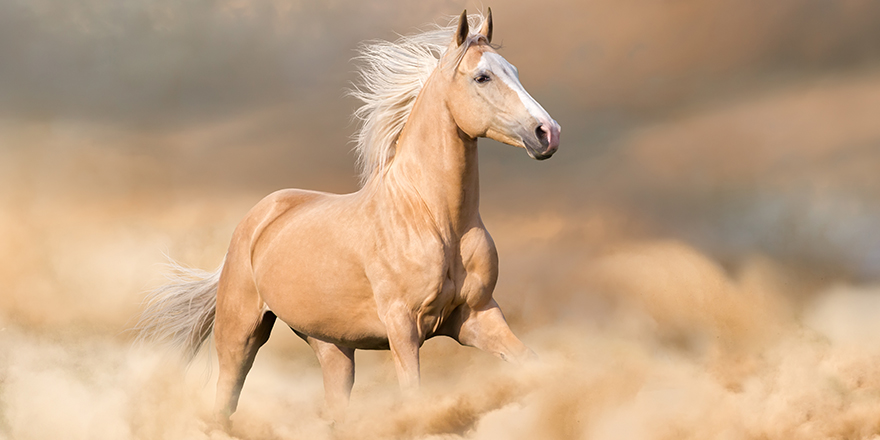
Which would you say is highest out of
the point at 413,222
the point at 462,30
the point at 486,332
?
the point at 462,30

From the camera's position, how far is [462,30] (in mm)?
5461

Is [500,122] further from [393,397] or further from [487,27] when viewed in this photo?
[393,397]

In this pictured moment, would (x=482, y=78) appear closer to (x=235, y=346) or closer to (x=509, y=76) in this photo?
(x=509, y=76)

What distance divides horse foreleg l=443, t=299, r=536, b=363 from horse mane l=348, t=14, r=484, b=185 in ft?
3.86

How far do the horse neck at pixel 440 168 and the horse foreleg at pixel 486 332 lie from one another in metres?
0.58

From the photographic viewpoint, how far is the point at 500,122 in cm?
523

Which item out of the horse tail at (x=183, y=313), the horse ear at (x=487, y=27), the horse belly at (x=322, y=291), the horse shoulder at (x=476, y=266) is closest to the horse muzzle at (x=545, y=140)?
the horse shoulder at (x=476, y=266)

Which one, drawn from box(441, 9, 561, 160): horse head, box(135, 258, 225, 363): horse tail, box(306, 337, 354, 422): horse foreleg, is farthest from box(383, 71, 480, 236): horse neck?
box(135, 258, 225, 363): horse tail

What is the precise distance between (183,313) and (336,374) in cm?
180

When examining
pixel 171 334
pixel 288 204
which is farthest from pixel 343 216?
pixel 171 334

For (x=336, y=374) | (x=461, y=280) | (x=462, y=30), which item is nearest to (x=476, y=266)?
(x=461, y=280)

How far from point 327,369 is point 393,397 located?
166 centimetres

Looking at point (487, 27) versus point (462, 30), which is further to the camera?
point (487, 27)

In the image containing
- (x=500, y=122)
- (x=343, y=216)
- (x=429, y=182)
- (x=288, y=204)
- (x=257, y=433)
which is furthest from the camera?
(x=288, y=204)
